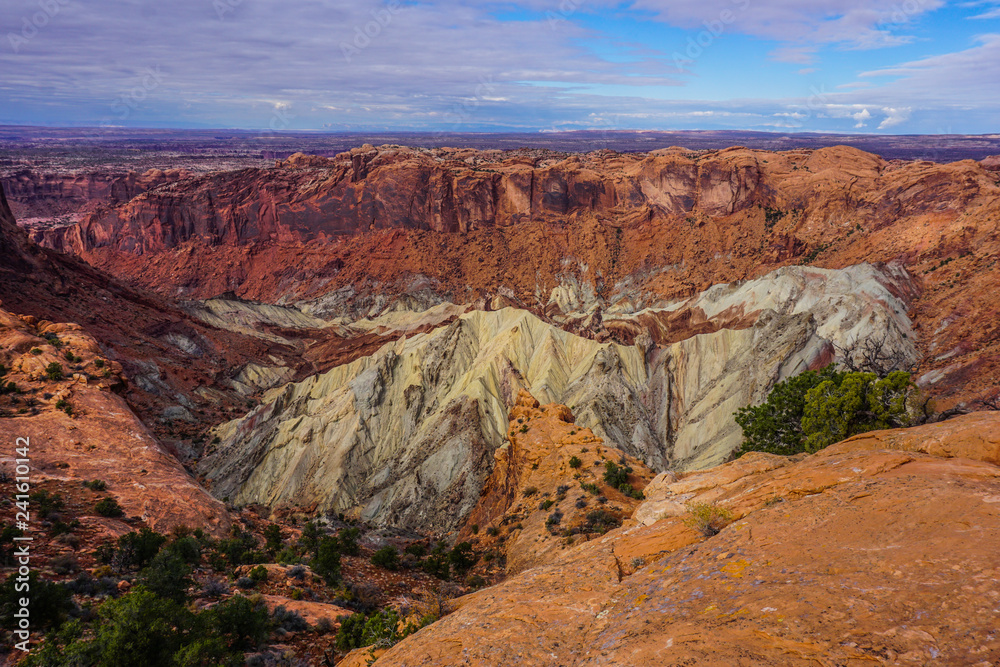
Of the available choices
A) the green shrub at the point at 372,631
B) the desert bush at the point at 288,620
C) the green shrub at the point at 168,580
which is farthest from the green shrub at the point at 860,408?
the green shrub at the point at 168,580

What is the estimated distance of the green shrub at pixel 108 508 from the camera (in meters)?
17.5

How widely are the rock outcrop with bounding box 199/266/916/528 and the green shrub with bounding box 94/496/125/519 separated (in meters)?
22.3

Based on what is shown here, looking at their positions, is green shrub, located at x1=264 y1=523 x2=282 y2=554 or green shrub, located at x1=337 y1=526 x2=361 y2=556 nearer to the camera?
green shrub, located at x1=264 y1=523 x2=282 y2=554

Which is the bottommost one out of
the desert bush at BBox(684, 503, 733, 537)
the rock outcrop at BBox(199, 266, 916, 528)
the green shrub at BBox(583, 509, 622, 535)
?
the rock outcrop at BBox(199, 266, 916, 528)

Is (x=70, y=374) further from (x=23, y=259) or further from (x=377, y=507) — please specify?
(x=23, y=259)

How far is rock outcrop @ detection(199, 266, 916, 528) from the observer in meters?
42.1

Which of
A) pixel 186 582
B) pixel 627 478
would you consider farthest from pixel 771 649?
pixel 627 478

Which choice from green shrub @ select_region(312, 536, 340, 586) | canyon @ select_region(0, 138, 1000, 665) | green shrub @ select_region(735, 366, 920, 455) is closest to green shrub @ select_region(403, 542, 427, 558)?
canyon @ select_region(0, 138, 1000, 665)

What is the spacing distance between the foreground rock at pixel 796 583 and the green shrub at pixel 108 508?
45.3 feet

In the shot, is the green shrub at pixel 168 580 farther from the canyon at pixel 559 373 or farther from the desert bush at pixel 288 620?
the canyon at pixel 559 373

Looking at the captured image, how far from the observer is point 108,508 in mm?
17578

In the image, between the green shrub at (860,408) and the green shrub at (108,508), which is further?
the green shrub at (860,408)

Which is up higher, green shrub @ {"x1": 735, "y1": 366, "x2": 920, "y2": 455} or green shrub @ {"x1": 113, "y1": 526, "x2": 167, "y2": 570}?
green shrub @ {"x1": 735, "y1": 366, "x2": 920, "y2": 455}

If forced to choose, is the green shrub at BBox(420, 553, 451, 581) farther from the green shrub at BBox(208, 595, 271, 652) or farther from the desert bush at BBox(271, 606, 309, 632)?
the green shrub at BBox(208, 595, 271, 652)
